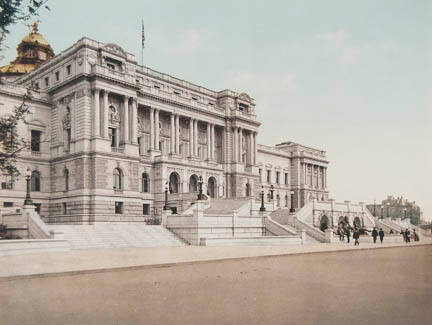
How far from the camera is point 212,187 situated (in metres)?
63.9

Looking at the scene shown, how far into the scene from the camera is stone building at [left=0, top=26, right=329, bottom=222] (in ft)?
159

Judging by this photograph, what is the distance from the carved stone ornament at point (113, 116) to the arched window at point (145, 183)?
7239 mm

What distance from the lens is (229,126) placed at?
2675 inches

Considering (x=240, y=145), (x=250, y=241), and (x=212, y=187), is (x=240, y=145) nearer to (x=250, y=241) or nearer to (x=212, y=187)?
(x=212, y=187)

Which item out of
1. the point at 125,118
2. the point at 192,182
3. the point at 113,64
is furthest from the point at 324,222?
the point at 113,64

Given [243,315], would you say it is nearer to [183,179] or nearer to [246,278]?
[246,278]

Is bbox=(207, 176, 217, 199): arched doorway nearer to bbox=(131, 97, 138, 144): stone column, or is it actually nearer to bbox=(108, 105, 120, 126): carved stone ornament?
bbox=(131, 97, 138, 144): stone column

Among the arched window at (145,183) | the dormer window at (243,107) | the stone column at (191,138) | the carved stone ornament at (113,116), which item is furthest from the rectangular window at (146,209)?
the dormer window at (243,107)

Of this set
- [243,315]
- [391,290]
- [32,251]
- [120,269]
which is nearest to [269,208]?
[32,251]

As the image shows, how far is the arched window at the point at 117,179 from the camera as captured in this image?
50031 millimetres

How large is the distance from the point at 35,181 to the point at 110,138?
9.28m

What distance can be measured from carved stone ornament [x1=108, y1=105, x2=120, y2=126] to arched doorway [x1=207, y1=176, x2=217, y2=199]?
16460 millimetres

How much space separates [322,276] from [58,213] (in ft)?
130

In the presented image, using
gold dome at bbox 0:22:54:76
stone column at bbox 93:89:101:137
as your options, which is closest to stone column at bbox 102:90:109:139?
stone column at bbox 93:89:101:137
